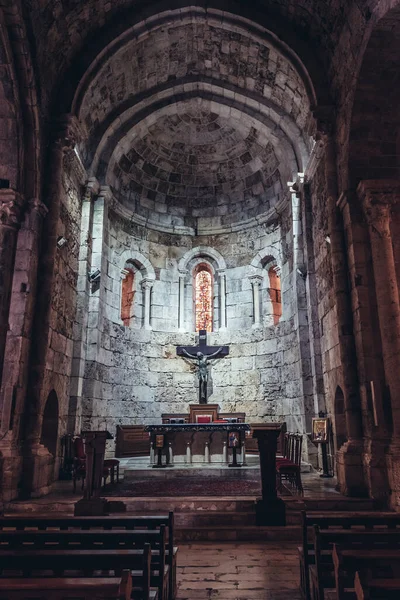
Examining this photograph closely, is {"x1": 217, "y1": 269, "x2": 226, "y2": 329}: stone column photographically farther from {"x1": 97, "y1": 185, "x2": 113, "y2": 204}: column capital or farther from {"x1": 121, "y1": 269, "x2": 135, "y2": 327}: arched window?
{"x1": 97, "y1": 185, "x2": 113, "y2": 204}: column capital

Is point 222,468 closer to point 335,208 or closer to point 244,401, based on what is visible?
point 244,401

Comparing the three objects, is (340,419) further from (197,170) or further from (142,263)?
(197,170)

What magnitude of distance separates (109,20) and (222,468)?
33.9ft

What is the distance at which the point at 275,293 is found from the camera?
14148 millimetres

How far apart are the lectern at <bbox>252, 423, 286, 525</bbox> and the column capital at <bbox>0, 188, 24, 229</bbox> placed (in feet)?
18.7

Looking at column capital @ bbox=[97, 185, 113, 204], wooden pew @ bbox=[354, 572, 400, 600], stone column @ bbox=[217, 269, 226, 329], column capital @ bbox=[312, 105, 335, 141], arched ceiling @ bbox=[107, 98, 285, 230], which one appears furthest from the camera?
stone column @ bbox=[217, 269, 226, 329]

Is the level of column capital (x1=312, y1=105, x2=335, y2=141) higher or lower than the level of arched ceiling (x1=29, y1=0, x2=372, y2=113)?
lower

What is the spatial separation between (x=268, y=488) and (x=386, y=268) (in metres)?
4.34

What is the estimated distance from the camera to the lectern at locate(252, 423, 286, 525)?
6211 millimetres

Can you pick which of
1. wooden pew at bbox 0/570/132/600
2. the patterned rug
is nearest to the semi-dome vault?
the patterned rug

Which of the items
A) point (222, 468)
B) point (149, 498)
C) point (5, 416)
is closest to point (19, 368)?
point (5, 416)

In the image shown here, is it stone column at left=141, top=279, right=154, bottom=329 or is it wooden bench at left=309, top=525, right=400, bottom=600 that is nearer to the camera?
wooden bench at left=309, top=525, right=400, bottom=600

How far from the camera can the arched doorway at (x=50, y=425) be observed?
914cm

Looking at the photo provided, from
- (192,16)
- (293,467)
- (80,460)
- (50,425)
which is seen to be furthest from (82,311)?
(192,16)
